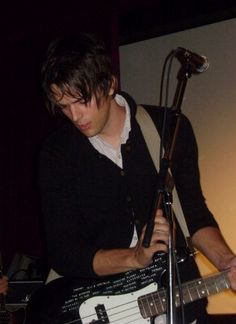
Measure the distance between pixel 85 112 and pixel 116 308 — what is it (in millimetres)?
649

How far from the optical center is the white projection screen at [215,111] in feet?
11.4

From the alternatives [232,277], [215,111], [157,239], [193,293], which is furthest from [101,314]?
[215,111]

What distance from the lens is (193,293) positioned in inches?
69.5

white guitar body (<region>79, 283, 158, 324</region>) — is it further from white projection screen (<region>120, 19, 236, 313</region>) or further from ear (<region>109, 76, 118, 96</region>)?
white projection screen (<region>120, 19, 236, 313</region>)

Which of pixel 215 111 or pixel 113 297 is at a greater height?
pixel 215 111

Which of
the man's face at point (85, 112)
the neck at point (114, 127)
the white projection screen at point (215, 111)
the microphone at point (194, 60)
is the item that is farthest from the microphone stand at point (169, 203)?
the white projection screen at point (215, 111)

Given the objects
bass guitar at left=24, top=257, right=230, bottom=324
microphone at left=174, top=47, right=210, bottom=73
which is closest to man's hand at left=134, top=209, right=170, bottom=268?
bass guitar at left=24, top=257, right=230, bottom=324

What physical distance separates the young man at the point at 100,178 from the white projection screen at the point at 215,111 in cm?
165

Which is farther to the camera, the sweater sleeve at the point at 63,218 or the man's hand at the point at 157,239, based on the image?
the sweater sleeve at the point at 63,218

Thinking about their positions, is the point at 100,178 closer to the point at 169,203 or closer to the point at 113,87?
the point at 113,87

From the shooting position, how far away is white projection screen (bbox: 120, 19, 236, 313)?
348 centimetres

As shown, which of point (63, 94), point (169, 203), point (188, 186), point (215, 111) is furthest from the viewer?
point (215, 111)

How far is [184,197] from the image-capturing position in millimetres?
1871

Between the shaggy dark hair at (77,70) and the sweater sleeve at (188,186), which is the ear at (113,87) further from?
the sweater sleeve at (188,186)
